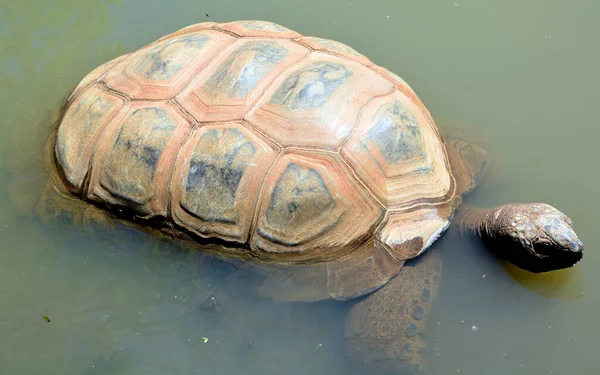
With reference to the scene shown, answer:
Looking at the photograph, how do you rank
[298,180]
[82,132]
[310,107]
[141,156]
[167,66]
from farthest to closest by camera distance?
[82,132] < [167,66] < [141,156] < [310,107] < [298,180]

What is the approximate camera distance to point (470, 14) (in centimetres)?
573

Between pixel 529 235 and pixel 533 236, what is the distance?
0.03 meters

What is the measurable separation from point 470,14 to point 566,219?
2898 mm

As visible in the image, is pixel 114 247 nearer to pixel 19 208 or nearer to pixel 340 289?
pixel 19 208

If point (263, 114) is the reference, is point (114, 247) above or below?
below

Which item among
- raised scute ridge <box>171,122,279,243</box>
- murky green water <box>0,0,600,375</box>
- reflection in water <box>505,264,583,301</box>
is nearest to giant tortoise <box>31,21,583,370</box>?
raised scute ridge <box>171,122,279,243</box>

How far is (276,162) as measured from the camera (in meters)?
3.52

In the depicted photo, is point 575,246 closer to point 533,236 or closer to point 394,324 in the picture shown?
point 533,236

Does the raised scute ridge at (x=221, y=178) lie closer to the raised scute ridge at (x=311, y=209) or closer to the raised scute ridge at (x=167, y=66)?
the raised scute ridge at (x=311, y=209)

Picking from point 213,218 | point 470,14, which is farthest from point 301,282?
point 470,14

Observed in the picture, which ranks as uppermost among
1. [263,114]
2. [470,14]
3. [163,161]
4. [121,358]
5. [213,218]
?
[470,14]

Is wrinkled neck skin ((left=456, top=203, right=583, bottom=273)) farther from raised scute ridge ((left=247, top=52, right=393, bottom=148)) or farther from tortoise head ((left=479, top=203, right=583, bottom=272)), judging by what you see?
raised scute ridge ((left=247, top=52, right=393, bottom=148))

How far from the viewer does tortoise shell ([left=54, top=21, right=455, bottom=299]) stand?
140 inches

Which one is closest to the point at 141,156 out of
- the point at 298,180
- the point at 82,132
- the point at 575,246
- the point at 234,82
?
the point at 82,132
